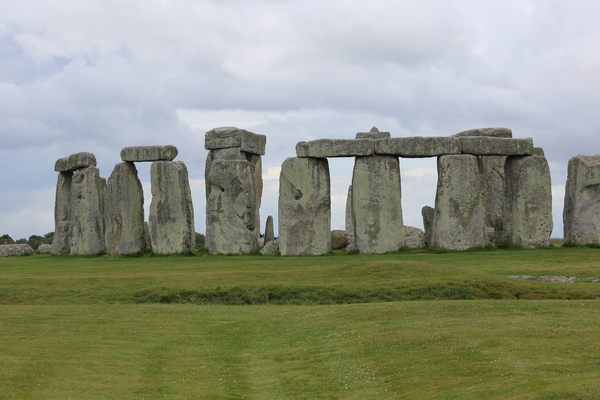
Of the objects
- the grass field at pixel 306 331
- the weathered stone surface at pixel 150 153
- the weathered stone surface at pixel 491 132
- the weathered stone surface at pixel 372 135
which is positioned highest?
the weathered stone surface at pixel 372 135

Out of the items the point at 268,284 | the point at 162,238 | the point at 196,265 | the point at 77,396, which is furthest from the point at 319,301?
the point at 162,238

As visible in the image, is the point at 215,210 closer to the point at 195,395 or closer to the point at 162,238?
the point at 162,238

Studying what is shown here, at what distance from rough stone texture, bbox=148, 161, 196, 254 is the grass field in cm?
518

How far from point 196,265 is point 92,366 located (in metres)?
15.0

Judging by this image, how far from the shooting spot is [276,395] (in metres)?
11.8

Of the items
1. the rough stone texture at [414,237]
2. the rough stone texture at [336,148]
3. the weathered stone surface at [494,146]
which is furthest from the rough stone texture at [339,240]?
the weathered stone surface at [494,146]

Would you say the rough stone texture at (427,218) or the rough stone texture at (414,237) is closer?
the rough stone texture at (427,218)

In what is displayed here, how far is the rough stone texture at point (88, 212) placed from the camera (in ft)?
116

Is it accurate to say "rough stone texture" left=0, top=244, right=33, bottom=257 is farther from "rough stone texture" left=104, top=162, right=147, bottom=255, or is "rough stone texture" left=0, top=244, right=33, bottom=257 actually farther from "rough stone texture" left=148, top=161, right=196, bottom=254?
"rough stone texture" left=148, top=161, right=196, bottom=254

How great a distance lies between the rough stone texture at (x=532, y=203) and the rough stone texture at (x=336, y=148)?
5.93 metres

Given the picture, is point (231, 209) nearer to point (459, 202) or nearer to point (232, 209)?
point (232, 209)

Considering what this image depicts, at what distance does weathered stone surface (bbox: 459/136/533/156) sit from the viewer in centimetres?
3052

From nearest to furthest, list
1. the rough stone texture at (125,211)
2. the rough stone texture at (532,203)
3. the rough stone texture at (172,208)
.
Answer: the rough stone texture at (532,203)
the rough stone texture at (172,208)
the rough stone texture at (125,211)

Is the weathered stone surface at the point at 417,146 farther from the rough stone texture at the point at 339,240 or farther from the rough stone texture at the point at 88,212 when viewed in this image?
the rough stone texture at the point at 88,212
